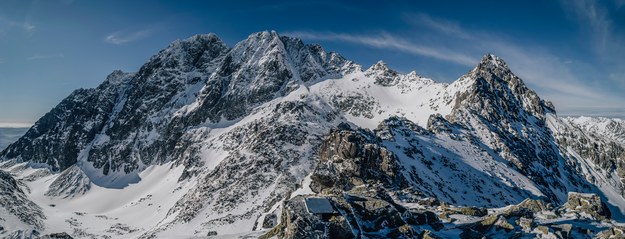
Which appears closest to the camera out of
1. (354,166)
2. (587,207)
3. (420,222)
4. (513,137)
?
(420,222)

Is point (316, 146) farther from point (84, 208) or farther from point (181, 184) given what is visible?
point (84, 208)

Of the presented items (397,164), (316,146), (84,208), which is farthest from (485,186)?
(84,208)

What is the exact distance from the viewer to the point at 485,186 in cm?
12962

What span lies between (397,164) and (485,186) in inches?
1533

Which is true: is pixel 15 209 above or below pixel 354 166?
above

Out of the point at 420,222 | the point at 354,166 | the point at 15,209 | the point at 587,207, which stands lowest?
the point at 587,207

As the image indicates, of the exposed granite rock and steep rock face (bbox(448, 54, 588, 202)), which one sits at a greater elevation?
steep rock face (bbox(448, 54, 588, 202))

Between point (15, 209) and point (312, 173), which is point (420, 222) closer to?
point (312, 173)

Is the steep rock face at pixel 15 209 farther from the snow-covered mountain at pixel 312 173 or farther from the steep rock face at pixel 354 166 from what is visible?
the steep rock face at pixel 354 166

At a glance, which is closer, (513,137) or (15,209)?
(15,209)

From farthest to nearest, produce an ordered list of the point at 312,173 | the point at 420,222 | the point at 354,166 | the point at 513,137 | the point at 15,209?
1. the point at 513,137
2. the point at 15,209
3. the point at 312,173
4. the point at 354,166
5. the point at 420,222

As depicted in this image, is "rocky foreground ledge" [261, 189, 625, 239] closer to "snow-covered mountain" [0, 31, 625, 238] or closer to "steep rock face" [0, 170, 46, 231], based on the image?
"snow-covered mountain" [0, 31, 625, 238]

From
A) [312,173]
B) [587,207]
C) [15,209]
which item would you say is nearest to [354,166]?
[312,173]

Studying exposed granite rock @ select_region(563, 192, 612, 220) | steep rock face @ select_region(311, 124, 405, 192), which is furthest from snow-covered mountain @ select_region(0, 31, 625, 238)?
exposed granite rock @ select_region(563, 192, 612, 220)
